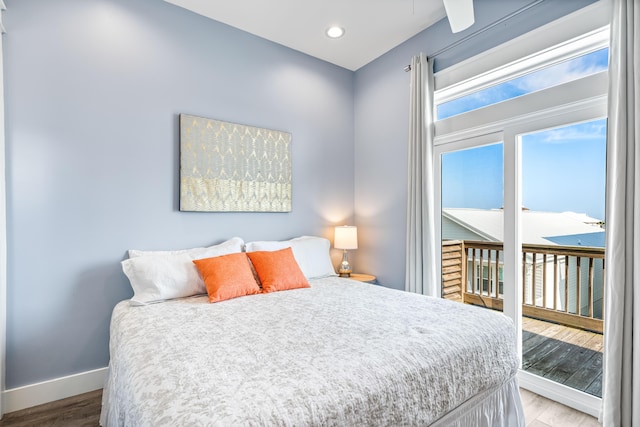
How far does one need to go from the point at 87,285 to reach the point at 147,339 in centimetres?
117

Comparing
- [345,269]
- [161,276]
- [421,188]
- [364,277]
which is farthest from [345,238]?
[161,276]

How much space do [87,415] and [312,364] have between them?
1.80 metres

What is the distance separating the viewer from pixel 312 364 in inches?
47.5

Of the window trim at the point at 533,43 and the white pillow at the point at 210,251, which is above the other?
the window trim at the point at 533,43

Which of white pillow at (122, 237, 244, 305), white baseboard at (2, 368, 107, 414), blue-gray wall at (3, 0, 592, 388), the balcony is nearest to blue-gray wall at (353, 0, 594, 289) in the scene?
blue-gray wall at (3, 0, 592, 388)

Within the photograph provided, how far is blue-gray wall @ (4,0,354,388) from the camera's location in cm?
208

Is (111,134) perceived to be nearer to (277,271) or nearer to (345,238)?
(277,271)

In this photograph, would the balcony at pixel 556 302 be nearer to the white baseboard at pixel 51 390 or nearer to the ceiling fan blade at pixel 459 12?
the ceiling fan blade at pixel 459 12

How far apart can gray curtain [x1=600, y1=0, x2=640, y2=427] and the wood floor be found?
9.8 inches

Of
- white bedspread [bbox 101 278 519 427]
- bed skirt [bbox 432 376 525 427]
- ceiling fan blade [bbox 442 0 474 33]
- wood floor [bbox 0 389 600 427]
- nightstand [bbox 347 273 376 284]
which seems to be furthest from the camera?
nightstand [bbox 347 273 376 284]

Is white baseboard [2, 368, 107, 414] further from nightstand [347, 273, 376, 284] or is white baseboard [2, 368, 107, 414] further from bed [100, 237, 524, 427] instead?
nightstand [347, 273, 376, 284]

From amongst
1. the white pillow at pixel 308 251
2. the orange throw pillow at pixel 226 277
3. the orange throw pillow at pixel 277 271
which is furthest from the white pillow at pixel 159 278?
the white pillow at pixel 308 251

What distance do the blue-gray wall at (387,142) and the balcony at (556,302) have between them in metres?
0.78

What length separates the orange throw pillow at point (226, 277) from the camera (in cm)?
220
